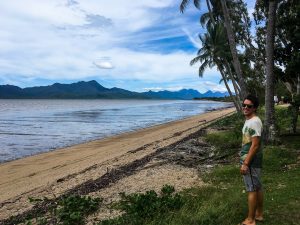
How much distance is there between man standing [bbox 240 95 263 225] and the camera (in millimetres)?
5539

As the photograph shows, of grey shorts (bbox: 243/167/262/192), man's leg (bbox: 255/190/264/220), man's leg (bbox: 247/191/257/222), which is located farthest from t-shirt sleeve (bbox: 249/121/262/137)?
man's leg (bbox: 255/190/264/220)

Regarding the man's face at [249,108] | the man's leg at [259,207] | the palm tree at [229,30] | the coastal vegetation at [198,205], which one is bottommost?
the coastal vegetation at [198,205]

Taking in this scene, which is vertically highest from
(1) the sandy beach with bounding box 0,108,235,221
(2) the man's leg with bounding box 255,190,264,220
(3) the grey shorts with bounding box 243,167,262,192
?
(3) the grey shorts with bounding box 243,167,262,192

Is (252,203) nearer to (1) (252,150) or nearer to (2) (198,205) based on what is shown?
(1) (252,150)

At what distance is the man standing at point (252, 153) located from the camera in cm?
554

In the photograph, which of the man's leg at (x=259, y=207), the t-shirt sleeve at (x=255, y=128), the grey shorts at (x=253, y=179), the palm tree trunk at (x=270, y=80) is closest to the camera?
the t-shirt sleeve at (x=255, y=128)

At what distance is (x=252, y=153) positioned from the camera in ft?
18.2

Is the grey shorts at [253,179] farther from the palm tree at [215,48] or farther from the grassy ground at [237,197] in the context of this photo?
the palm tree at [215,48]

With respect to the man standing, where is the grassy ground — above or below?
below

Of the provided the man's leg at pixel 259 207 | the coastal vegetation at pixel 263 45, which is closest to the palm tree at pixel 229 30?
the coastal vegetation at pixel 263 45

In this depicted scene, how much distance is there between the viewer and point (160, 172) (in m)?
10.8

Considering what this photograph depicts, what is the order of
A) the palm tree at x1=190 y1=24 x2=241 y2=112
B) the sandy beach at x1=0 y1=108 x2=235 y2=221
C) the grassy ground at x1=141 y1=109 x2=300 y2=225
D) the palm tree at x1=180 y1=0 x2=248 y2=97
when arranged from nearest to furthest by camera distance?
the grassy ground at x1=141 y1=109 x2=300 y2=225, the sandy beach at x1=0 y1=108 x2=235 y2=221, the palm tree at x1=180 y1=0 x2=248 y2=97, the palm tree at x1=190 y1=24 x2=241 y2=112

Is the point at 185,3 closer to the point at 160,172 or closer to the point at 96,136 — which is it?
the point at 96,136

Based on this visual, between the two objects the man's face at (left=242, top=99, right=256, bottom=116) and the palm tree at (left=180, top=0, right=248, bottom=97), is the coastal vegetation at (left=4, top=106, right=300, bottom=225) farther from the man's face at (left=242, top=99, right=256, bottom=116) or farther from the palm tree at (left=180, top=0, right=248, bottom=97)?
the palm tree at (left=180, top=0, right=248, bottom=97)
